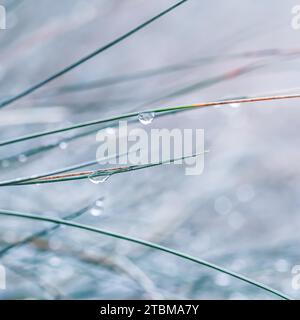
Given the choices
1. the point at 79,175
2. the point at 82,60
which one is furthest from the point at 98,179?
the point at 82,60

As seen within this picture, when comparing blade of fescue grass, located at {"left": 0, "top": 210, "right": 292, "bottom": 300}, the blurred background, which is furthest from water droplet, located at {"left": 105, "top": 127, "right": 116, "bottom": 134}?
blade of fescue grass, located at {"left": 0, "top": 210, "right": 292, "bottom": 300}

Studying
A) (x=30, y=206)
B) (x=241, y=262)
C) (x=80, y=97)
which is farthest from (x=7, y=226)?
(x=241, y=262)

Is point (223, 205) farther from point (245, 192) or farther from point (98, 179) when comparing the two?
point (98, 179)

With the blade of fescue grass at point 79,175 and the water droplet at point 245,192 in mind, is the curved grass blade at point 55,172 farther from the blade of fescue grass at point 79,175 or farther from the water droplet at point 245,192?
the water droplet at point 245,192

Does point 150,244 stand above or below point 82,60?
below

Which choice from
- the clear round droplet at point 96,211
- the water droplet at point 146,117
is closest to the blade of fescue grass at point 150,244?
the clear round droplet at point 96,211

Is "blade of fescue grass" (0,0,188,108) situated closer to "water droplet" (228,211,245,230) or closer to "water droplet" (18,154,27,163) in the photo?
"water droplet" (18,154,27,163)

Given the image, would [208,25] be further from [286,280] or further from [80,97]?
[286,280]
